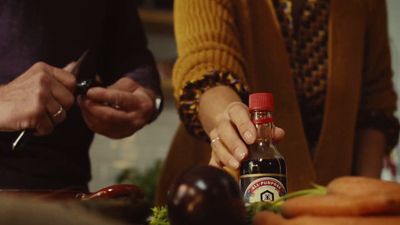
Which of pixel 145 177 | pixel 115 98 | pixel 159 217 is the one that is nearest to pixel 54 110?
pixel 115 98

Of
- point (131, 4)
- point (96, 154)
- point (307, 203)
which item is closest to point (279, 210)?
point (307, 203)

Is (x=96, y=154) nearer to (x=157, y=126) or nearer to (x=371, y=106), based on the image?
(x=157, y=126)

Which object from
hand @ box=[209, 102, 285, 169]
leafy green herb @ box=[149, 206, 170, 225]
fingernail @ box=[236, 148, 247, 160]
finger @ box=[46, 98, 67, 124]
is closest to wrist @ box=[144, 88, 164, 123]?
finger @ box=[46, 98, 67, 124]

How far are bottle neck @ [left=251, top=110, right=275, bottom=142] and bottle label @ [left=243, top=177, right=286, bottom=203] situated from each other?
0.24ft

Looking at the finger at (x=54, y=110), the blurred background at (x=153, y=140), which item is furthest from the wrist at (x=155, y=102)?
the blurred background at (x=153, y=140)

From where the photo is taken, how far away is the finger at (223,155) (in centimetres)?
67

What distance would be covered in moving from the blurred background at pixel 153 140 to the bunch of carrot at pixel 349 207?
209cm

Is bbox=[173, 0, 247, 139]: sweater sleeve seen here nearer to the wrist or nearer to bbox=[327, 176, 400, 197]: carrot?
the wrist

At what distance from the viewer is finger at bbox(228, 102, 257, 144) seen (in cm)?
66

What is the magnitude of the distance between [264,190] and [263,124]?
105mm

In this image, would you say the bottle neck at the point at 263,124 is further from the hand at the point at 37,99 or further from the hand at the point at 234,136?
the hand at the point at 37,99

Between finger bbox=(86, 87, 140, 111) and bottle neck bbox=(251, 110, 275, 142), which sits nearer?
bottle neck bbox=(251, 110, 275, 142)

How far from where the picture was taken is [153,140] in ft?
9.61

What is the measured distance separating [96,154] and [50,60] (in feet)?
5.86
